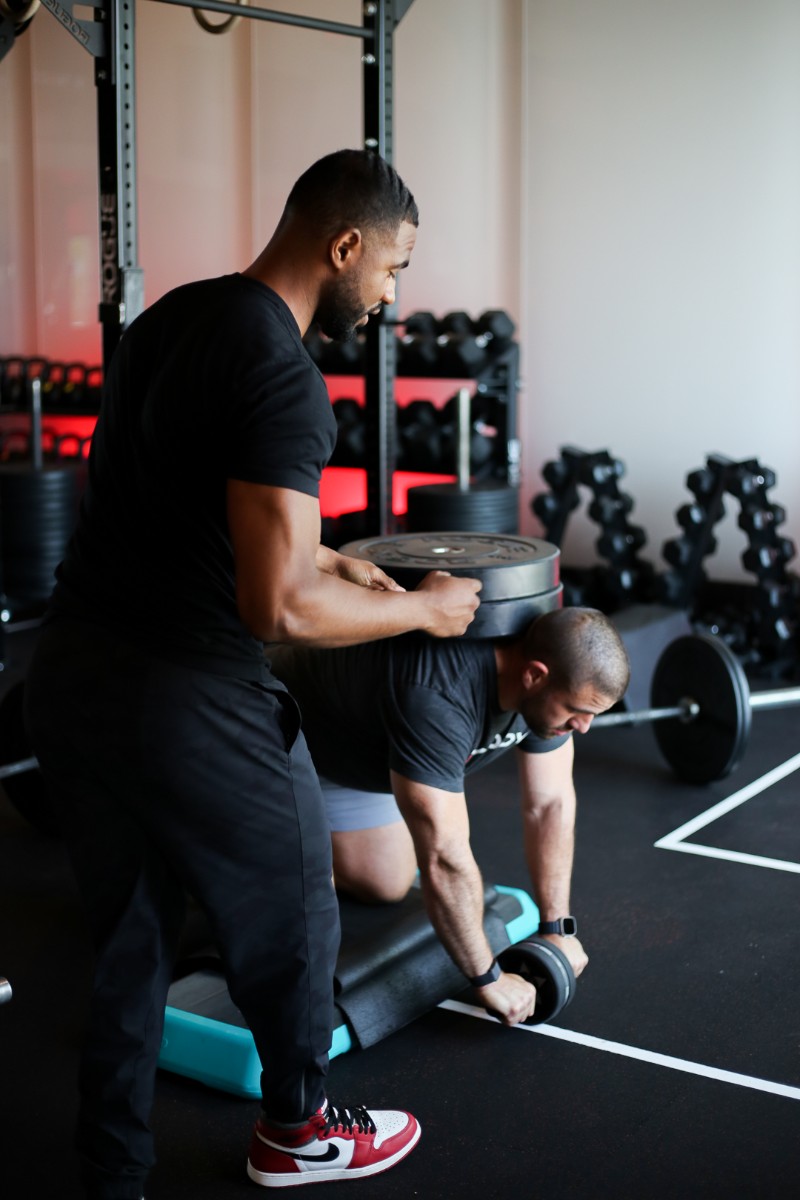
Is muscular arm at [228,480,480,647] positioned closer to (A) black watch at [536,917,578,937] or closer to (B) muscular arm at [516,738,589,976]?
(B) muscular arm at [516,738,589,976]

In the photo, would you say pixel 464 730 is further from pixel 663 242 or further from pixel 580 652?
pixel 663 242

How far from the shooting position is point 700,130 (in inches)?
193

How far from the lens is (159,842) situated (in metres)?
1.50

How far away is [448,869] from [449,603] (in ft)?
1.64

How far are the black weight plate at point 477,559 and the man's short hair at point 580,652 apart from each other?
3.5 inches

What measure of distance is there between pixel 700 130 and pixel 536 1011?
12.5 feet

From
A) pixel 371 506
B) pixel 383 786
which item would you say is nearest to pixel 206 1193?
pixel 383 786

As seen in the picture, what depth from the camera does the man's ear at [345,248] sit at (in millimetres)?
1445

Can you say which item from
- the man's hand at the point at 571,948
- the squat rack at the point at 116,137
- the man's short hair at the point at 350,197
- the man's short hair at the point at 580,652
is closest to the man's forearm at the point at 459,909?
the man's hand at the point at 571,948

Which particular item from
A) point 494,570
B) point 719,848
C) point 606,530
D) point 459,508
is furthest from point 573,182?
point 494,570

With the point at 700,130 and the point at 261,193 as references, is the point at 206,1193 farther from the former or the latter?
the point at 261,193

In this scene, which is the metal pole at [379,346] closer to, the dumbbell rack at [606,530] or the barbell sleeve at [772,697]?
the barbell sleeve at [772,697]

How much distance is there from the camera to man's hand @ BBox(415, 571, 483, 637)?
63.8 inches

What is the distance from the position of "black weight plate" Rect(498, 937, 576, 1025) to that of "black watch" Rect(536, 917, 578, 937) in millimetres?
83
